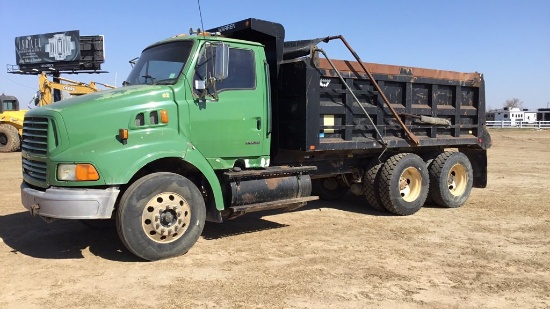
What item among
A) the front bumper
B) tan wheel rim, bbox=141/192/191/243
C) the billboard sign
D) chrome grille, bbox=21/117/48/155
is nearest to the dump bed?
tan wheel rim, bbox=141/192/191/243

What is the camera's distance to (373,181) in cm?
805

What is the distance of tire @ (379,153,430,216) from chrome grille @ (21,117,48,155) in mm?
5149

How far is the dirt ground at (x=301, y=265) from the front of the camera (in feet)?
14.1

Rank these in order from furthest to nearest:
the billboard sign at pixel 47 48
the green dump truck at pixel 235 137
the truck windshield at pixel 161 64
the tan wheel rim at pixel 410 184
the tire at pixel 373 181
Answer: the billboard sign at pixel 47 48 < the tan wheel rim at pixel 410 184 < the tire at pixel 373 181 < the truck windshield at pixel 161 64 < the green dump truck at pixel 235 137

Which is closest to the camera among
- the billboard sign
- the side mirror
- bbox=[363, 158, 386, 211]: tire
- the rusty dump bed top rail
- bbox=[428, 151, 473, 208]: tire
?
the side mirror

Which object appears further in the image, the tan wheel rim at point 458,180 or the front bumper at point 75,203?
the tan wheel rim at point 458,180

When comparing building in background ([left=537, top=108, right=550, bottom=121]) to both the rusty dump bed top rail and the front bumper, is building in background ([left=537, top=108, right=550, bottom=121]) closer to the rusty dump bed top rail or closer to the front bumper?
the rusty dump bed top rail

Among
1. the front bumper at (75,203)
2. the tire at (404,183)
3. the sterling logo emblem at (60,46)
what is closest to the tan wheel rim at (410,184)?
the tire at (404,183)

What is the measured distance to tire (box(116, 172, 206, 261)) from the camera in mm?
5160

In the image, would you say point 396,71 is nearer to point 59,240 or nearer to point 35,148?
point 35,148

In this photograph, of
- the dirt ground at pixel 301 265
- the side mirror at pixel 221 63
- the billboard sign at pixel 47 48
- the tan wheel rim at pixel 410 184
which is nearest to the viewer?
the dirt ground at pixel 301 265

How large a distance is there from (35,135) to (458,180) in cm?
740

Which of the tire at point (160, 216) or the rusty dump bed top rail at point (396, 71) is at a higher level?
the rusty dump bed top rail at point (396, 71)

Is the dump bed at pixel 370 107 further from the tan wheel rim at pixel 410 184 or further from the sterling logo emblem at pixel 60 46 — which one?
the sterling logo emblem at pixel 60 46
